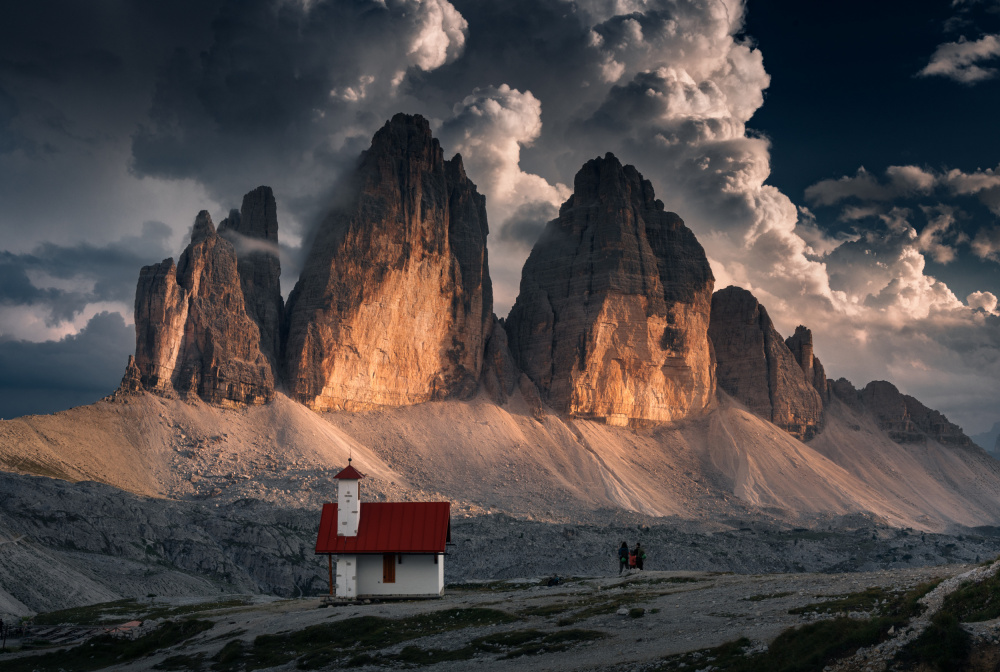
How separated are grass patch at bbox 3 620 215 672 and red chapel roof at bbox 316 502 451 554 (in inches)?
293

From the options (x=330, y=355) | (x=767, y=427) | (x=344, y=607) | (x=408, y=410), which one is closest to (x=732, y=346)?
(x=767, y=427)

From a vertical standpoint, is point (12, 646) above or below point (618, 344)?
below

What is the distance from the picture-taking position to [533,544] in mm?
82125

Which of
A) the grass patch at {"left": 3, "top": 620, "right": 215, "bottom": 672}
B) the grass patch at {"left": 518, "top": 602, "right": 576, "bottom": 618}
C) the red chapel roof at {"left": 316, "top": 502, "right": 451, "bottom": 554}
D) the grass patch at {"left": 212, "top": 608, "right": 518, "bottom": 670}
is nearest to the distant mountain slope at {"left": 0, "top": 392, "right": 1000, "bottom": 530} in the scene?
the red chapel roof at {"left": 316, "top": 502, "right": 451, "bottom": 554}

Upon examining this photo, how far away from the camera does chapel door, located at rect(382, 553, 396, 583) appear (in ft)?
135

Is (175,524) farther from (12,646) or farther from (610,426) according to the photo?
(610,426)

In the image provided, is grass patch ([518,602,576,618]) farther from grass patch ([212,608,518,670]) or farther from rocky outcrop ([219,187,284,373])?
rocky outcrop ([219,187,284,373])

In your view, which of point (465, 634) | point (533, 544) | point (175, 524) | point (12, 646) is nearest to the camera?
point (465, 634)

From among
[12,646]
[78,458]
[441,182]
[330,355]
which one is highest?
[441,182]

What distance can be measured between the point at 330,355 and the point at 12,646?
3668 inches

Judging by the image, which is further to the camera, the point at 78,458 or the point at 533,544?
the point at 78,458

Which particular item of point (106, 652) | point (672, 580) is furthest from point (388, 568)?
point (672, 580)

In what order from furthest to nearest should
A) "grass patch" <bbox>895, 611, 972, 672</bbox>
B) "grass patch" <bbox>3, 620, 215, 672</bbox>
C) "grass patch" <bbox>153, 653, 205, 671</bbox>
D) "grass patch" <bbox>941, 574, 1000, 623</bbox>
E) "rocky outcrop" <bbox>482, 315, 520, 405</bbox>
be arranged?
"rocky outcrop" <bbox>482, 315, 520, 405</bbox> < "grass patch" <bbox>3, 620, 215, 672</bbox> < "grass patch" <bbox>153, 653, 205, 671</bbox> < "grass patch" <bbox>941, 574, 1000, 623</bbox> < "grass patch" <bbox>895, 611, 972, 672</bbox>

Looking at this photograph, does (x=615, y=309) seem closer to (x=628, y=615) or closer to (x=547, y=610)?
(x=547, y=610)
